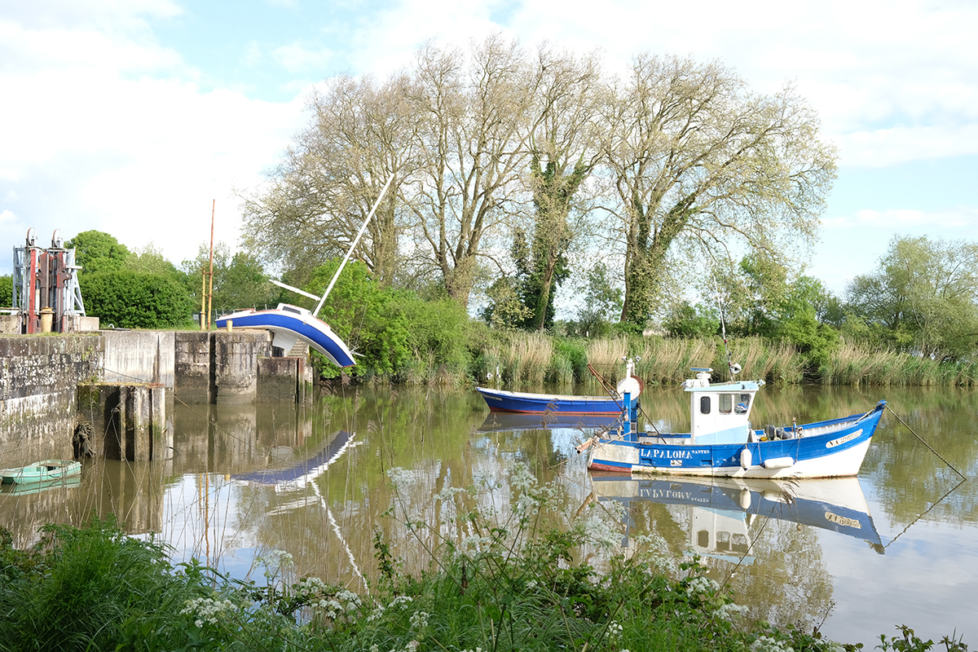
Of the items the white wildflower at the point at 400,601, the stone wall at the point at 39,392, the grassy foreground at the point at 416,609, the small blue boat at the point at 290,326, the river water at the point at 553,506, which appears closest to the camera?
the grassy foreground at the point at 416,609

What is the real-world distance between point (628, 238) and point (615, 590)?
28881 mm

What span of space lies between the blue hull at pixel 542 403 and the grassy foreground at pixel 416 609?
15.3 meters

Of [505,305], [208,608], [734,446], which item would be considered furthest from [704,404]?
[505,305]

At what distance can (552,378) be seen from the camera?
27938mm

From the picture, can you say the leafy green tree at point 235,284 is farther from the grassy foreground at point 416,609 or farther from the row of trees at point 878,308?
the grassy foreground at point 416,609

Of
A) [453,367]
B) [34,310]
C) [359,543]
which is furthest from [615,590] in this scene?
[453,367]

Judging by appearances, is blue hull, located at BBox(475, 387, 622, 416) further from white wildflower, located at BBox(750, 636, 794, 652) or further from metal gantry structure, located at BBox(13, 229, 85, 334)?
white wildflower, located at BBox(750, 636, 794, 652)

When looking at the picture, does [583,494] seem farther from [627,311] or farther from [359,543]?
[627,311]

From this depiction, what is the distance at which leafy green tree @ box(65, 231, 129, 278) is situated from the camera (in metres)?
46.9

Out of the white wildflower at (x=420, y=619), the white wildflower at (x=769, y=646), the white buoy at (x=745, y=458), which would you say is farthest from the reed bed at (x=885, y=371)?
the white wildflower at (x=420, y=619)

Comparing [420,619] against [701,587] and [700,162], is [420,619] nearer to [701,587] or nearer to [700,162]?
[701,587]

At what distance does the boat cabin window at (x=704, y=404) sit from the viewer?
42.6 feet

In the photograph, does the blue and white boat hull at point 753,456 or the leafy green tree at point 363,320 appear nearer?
the blue and white boat hull at point 753,456

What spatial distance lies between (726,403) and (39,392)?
35.6ft
